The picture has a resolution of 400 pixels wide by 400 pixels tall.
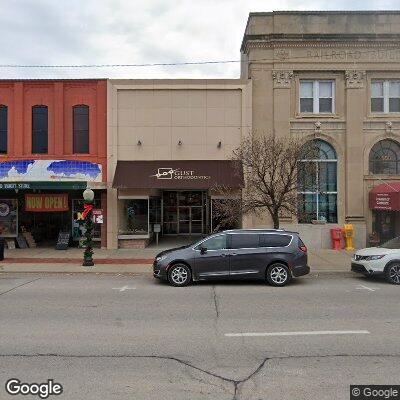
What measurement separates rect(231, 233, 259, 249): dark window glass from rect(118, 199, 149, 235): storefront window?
8977mm

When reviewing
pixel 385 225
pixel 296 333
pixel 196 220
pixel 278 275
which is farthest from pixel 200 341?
pixel 196 220

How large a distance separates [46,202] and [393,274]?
607 inches

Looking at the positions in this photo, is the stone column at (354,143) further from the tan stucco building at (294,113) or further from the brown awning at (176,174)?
A: the brown awning at (176,174)

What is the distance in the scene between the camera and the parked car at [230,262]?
1219cm

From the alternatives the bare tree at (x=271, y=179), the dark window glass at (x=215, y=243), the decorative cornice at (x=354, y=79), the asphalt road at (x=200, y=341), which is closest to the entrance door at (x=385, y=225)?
the decorative cornice at (x=354, y=79)

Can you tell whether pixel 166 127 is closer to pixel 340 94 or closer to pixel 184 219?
pixel 184 219

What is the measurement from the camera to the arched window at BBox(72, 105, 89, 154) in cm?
2064

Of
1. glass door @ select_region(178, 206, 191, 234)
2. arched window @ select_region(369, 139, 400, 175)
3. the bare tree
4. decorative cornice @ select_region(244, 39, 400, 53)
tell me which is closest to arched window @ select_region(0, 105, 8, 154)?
glass door @ select_region(178, 206, 191, 234)

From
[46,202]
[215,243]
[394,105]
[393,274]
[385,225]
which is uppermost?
[394,105]

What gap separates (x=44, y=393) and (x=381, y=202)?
1718 centimetres

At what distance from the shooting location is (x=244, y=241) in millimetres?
12461

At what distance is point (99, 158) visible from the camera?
20.4 m

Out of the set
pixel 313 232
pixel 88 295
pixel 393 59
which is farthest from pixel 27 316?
pixel 393 59

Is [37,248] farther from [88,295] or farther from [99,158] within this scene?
[88,295]
